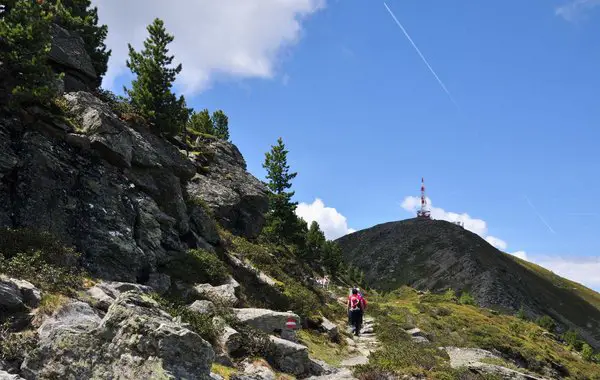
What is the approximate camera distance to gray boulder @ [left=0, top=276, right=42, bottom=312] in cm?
973

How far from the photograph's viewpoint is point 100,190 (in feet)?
62.4

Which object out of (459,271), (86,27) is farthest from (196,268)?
(459,271)

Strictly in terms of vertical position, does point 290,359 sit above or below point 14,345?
below

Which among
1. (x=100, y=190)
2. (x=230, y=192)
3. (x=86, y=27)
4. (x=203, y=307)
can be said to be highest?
(x=86, y=27)

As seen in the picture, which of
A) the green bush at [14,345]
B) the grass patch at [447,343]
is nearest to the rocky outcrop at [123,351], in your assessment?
the green bush at [14,345]

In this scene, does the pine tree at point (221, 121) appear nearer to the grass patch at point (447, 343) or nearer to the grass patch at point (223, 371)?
the grass patch at point (447, 343)

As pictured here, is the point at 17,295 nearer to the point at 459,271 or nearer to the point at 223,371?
the point at 223,371

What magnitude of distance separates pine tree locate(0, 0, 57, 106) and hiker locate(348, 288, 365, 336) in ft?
58.9

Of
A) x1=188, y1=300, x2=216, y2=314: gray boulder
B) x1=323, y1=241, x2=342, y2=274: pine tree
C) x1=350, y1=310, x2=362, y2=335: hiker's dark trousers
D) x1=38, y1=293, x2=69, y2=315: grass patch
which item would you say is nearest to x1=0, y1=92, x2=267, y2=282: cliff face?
x1=188, y1=300, x2=216, y2=314: gray boulder

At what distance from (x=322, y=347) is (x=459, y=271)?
118251 millimetres

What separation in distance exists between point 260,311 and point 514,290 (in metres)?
118

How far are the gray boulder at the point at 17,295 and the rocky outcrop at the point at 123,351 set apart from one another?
6.11 feet

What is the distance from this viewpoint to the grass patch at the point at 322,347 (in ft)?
61.5

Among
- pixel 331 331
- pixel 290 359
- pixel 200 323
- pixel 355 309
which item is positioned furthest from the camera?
pixel 355 309
